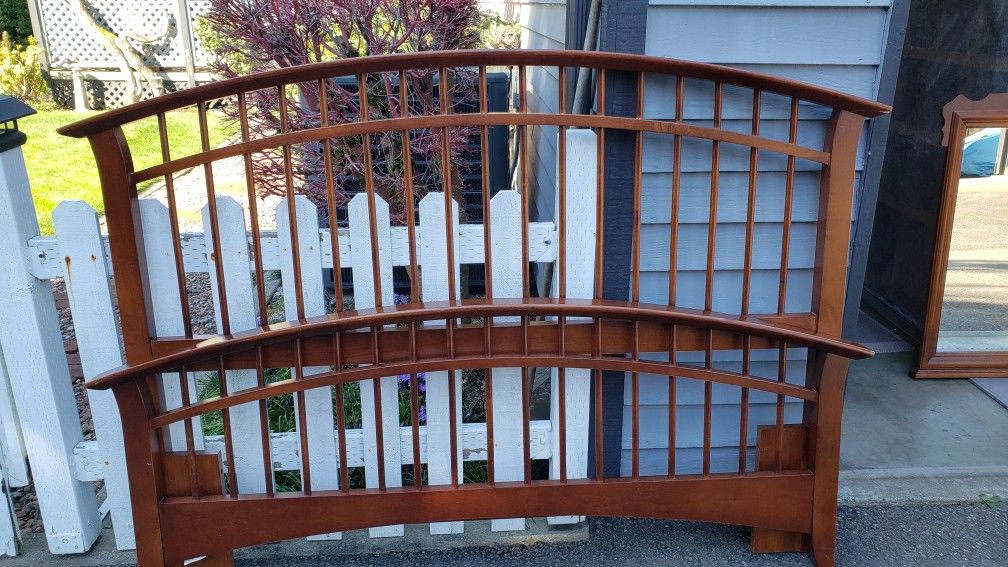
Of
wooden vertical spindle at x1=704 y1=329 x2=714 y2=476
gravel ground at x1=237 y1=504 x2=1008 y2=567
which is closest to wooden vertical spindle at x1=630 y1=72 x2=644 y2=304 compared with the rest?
wooden vertical spindle at x1=704 y1=329 x2=714 y2=476

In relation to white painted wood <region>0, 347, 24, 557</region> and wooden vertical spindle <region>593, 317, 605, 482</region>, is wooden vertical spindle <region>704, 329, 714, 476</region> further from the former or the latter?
white painted wood <region>0, 347, 24, 557</region>

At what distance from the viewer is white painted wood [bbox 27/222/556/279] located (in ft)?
6.75

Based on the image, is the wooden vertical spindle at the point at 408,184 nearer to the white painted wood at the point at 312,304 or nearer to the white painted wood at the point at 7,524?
the white painted wood at the point at 312,304

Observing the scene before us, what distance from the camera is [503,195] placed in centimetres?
207

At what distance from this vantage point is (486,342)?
2051mm

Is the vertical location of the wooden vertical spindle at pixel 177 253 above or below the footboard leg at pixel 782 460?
above

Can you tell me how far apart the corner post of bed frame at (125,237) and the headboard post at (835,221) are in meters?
1.75

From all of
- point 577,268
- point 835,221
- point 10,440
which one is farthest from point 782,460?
point 10,440

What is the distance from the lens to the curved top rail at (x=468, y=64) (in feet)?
6.01

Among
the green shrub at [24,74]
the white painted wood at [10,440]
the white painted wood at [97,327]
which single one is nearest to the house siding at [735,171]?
the white painted wood at [97,327]

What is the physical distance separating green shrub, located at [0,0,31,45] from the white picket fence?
9.62m

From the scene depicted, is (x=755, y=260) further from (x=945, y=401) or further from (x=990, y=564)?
(x=945, y=401)

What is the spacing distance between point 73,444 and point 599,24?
1881 millimetres

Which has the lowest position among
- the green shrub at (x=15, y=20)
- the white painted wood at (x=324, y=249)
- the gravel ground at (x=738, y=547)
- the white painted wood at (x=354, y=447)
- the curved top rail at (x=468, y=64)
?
the gravel ground at (x=738, y=547)
